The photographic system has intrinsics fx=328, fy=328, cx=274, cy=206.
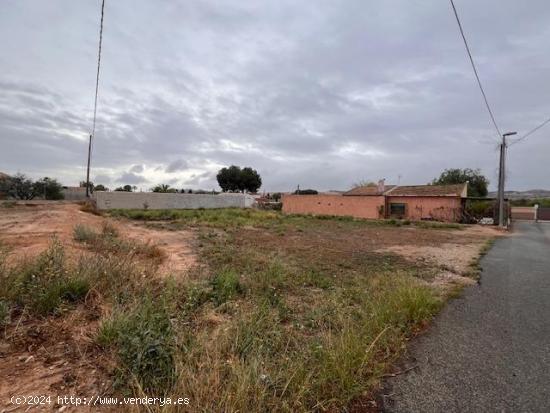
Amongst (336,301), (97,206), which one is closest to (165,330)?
(336,301)

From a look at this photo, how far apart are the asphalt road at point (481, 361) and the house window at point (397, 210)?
27.8m

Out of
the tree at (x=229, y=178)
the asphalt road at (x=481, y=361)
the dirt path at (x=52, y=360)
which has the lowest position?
the asphalt road at (x=481, y=361)

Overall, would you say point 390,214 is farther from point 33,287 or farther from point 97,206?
point 33,287

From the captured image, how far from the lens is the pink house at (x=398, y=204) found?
29.9 meters

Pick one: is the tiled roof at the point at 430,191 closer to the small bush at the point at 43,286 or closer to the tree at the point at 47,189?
the small bush at the point at 43,286

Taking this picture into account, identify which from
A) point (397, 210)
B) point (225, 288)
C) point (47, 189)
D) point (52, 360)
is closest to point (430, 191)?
point (397, 210)

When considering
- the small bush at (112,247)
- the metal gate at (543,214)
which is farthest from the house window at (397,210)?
the small bush at (112,247)

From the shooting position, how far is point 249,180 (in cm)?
6125

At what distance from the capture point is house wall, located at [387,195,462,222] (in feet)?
96.6

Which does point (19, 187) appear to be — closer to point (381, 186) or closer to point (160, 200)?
point (160, 200)

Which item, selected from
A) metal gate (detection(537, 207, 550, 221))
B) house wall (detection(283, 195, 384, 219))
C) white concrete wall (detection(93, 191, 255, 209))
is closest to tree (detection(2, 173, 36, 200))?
white concrete wall (detection(93, 191, 255, 209))

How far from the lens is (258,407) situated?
2229 millimetres

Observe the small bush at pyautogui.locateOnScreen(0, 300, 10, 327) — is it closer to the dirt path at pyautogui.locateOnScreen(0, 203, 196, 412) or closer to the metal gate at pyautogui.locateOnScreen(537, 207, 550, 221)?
the dirt path at pyautogui.locateOnScreen(0, 203, 196, 412)

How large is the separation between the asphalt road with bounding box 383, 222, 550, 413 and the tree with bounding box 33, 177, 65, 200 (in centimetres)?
4227
